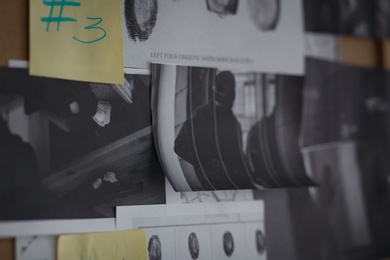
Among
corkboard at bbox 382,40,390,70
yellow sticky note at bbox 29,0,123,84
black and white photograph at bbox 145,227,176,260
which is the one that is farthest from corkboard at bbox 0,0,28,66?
corkboard at bbox 382,40,390,70

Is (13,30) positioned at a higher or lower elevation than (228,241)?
higher

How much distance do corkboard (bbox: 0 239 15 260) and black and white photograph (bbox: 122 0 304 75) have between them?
25 centimetres

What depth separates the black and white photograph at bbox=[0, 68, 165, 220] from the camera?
624 millimetres

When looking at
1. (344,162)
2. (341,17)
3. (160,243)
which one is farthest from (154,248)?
(341,17)

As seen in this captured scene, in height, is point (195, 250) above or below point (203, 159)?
below

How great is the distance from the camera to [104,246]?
0.68 metres

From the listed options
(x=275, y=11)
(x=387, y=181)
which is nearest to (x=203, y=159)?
(x=275, y=11)

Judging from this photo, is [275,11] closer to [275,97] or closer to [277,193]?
[275,97]

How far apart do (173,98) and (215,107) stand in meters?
0.07

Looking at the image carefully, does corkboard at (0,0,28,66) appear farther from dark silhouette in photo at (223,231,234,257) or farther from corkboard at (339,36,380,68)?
corkboard at (339,36,380,68)

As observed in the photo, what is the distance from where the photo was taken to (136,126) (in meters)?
0.72

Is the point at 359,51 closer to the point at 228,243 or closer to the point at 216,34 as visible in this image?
the point at 216,34

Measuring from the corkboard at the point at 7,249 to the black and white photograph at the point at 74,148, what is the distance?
29 millimetres

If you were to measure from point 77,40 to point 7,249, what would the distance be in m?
0.24
